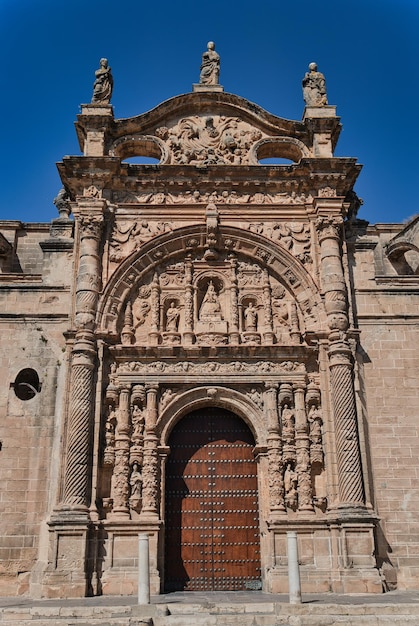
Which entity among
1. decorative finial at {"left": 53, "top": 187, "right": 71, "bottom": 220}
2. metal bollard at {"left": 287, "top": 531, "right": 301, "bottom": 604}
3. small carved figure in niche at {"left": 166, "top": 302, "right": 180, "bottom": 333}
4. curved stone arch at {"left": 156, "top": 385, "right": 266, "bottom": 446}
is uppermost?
decorative finial at {"left": 53, "top": 187, "right": 71, "bottom": 220}

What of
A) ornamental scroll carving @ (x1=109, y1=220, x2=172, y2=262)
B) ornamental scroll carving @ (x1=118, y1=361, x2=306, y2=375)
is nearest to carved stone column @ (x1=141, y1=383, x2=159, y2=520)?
ornamental scroll carving @ (x1=118, y1=361, x2=306, y2=375)

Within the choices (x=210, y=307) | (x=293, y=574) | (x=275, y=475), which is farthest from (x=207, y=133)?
(x=293, y=574)

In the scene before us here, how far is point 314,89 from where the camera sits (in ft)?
50.5

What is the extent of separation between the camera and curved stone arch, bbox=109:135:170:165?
48.2 ft

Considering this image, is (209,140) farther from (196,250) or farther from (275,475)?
(275,475)

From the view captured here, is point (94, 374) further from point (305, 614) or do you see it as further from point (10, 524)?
point (305, 614)

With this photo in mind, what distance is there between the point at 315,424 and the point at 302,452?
2.06ft

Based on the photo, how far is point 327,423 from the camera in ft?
41.4

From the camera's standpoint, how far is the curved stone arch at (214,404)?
12.8 meters

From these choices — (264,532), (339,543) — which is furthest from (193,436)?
(339,543)

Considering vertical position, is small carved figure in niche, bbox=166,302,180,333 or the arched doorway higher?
small carved figure in niche, bbox=166,302,180,333

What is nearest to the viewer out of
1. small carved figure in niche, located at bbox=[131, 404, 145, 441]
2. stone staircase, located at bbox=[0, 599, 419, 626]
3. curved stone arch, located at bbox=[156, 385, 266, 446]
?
stone staircase, located at bbox=[0, 599, 419, 626]

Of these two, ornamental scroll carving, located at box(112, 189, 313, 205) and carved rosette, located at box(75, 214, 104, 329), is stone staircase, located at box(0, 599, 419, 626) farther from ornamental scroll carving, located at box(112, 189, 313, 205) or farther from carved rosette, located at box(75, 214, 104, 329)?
ornamental scroll carving, located at box(112, 189, 313, 205)

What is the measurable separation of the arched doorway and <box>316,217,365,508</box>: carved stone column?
1.81 metres
